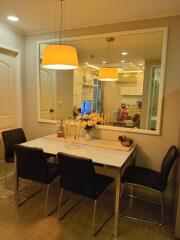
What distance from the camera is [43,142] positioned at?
2738 millimetres

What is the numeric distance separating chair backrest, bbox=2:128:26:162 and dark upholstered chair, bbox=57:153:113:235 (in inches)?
47.1

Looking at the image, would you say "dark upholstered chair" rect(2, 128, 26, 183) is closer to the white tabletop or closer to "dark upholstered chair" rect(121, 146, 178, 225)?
the white tabletop

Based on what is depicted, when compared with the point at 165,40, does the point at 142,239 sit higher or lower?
lower

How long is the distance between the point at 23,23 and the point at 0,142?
2085 mm

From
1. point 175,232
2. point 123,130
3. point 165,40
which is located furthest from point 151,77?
point 175,232

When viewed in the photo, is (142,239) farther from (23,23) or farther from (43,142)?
Answer: (23,23)

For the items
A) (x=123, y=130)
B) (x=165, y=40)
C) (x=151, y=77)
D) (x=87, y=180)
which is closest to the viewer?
(x=87, y=180)

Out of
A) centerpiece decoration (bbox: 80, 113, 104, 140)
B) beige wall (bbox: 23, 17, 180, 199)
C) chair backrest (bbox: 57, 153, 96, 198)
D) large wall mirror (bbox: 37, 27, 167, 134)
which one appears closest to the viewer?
chair backrest (bbox: 57, 153, 96, 198)

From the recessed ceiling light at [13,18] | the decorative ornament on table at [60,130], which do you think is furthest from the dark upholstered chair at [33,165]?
the recessed ceiling light at [13,18]

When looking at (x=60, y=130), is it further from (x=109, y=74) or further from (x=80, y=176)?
(x=80, y=176)

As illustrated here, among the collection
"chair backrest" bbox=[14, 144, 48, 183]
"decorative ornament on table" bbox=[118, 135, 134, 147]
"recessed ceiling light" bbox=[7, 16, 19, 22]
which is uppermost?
"recessed ceiling light" bbox=[7, 16, 19, 22]

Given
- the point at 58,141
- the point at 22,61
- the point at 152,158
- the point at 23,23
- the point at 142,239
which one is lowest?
the point at 142,239

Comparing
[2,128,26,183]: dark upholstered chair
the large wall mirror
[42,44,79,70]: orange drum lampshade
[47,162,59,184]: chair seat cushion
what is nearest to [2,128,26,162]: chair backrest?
[2,128,26,183]: dark upholstered chair

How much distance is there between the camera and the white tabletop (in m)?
2.04
